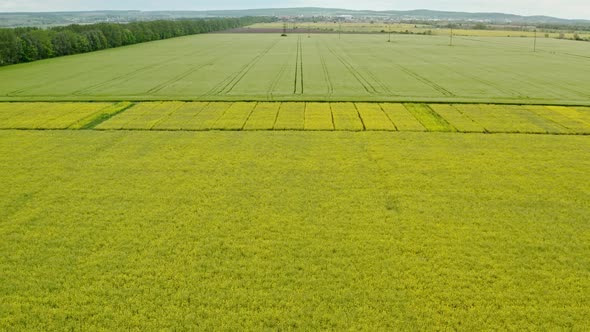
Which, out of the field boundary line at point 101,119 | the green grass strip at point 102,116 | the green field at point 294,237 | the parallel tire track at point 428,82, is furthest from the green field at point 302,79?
the green field at point 294,237

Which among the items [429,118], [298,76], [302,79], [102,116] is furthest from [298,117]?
[298,76]

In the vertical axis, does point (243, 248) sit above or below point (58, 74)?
below

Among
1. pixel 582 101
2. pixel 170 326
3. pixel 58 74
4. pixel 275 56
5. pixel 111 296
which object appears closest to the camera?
pixel 170 326

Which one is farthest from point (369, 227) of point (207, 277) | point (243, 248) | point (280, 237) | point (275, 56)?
point (275, 56)

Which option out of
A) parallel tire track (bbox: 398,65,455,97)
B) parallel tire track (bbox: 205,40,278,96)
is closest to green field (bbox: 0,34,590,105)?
parallel tire track (bbox: 205,40,278,96)

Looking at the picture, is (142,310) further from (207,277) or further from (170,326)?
(207,277)

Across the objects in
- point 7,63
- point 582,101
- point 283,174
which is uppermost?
point 7,63

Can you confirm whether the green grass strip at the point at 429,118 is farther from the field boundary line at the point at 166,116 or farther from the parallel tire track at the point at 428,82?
the field boundary line at the point at 166,116

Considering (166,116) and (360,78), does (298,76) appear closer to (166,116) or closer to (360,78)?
(360,78)

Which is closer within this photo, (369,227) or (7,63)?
(369,227)
